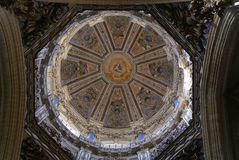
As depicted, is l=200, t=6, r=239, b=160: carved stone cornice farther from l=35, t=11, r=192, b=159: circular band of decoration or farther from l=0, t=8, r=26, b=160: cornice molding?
l=0, t=8, r=26, b=160: cornice molding

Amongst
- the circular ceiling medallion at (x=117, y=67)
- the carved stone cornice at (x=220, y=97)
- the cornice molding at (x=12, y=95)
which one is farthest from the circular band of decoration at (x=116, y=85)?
the carved stone cornice at (x=220, y=97)

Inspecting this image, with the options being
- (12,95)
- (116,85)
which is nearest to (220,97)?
(12,95)

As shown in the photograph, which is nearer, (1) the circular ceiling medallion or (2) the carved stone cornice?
(2) the carved stone cornice

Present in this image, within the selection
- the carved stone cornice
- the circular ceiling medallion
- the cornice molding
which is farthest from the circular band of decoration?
the carved stone cornice

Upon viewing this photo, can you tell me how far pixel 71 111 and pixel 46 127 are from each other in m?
5.29

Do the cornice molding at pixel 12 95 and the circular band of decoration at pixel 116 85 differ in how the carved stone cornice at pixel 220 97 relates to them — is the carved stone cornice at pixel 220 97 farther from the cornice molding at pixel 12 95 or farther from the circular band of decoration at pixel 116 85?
the cornice molding at pixel 12 95

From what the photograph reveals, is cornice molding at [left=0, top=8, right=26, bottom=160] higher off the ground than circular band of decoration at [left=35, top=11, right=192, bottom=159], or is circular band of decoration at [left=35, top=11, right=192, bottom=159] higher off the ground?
circular band of decoration at [left=35, top=11, right=192, bottom=159]

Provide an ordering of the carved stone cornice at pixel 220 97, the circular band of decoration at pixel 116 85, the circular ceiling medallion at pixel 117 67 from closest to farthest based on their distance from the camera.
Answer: the carved stone cornice at pixel 220 97, the circular band of decoration at pixel 116 85, the circular ceiling medallion at pixel 117 67

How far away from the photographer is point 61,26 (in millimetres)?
11625

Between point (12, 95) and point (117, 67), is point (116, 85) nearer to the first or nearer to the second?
point (117, 67)

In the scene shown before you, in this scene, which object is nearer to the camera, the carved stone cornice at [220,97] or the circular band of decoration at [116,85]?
the carved stone cornice at [220,97]

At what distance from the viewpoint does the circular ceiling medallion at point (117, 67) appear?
79.8 feet

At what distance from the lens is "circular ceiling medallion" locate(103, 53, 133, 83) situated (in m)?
24.3

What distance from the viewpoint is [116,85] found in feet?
79.7
